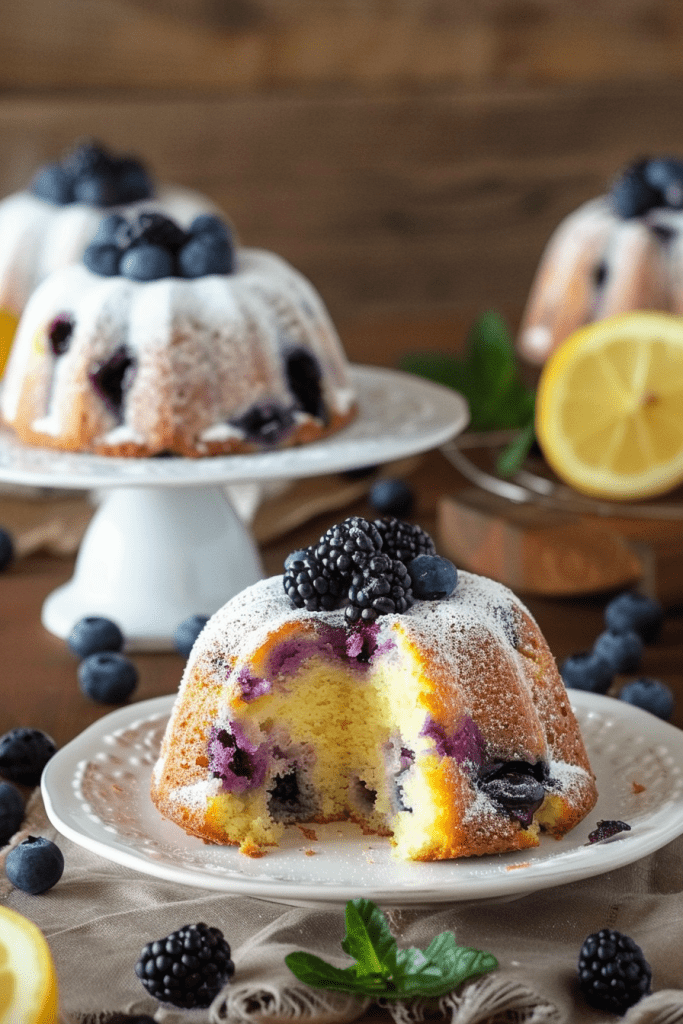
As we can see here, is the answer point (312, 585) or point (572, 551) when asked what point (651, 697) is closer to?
point (572, 551)

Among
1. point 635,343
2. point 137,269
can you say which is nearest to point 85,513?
point 137,269

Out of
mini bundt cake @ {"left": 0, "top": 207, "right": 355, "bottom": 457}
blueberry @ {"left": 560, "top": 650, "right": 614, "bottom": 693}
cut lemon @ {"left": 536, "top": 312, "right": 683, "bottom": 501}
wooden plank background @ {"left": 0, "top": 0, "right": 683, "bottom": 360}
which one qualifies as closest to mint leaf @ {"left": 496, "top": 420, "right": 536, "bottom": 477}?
cut lemon @ {"left": 536, "top": 312, "right": 683, "bottom": 501}

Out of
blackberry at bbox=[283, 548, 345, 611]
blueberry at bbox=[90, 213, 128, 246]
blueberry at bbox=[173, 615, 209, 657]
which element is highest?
blueberry at bbox=[90, 213, 128, 246]

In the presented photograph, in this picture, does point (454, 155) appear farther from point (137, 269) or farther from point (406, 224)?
point (137, 269)

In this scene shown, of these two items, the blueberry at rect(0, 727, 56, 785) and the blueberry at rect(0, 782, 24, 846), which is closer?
the blueberry at rect(0, 782, 24, 846)

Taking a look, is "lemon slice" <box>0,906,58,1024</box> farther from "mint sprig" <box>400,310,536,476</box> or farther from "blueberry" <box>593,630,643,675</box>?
"mint sprig" <box>400,310,536,476</box>

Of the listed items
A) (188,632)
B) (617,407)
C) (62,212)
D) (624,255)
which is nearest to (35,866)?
(188,632)
